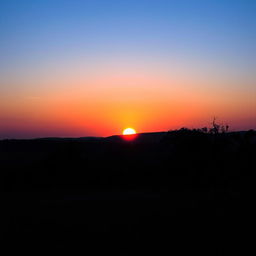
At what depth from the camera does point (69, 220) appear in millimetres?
13281

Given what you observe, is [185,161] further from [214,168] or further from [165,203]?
[165,203]

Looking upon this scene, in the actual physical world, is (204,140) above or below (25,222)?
above

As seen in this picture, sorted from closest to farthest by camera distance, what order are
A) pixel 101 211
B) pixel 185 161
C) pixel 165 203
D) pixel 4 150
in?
1. pixel 101 211
2. pixel 165 203
3. pixel 185 161
4. pixel 4 150

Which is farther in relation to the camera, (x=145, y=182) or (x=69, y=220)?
(x=145, y=182)

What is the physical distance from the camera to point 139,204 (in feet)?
53.9

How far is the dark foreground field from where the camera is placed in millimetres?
10320

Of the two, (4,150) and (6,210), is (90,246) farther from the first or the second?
(4,150)

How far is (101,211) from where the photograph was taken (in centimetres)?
1491

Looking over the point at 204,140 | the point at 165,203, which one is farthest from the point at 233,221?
the point at 204,140

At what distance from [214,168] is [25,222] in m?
17.3

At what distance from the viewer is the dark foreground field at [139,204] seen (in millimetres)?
10320

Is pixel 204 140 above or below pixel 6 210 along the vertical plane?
above

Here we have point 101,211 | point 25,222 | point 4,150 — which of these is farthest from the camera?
point 4,150

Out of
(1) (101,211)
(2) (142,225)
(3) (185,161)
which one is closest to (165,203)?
(1) (101,211)
